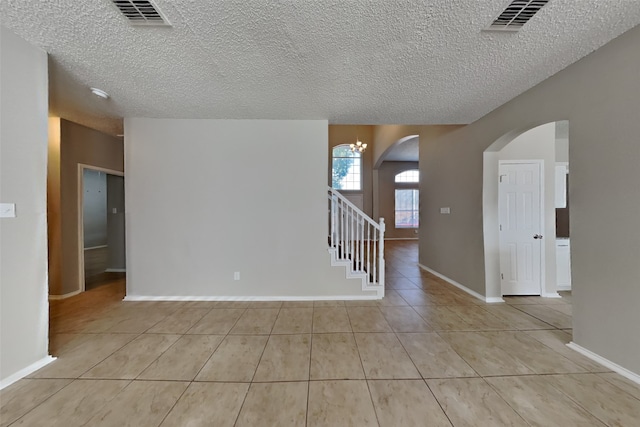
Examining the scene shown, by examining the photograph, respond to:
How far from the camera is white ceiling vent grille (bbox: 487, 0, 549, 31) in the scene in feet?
5.45

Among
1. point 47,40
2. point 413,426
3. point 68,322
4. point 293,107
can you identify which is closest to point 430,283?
point 413,426

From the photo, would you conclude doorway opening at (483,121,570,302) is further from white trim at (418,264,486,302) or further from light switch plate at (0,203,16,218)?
light switch plate at (0,203,16,218)

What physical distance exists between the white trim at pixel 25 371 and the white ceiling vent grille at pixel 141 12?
2.84 metres

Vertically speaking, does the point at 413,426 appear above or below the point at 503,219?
below

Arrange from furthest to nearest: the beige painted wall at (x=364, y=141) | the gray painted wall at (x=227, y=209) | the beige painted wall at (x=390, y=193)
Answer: the beige painted wall at (x=390, y=193), the beige painted wall at (x=364, y=141), the gray painted wall at (x=227, y=209)

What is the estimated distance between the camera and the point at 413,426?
5.00ft

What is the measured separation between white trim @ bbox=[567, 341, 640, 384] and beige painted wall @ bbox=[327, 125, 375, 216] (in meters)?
8.74

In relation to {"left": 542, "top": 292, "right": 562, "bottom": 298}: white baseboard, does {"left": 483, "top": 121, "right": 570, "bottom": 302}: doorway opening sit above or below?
above

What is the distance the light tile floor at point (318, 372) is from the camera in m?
1.62

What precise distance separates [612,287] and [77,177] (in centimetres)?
680

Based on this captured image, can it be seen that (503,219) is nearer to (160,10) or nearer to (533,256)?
(533,256)

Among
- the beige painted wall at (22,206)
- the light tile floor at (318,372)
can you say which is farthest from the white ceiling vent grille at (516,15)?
the beige painted wall at (22,206)

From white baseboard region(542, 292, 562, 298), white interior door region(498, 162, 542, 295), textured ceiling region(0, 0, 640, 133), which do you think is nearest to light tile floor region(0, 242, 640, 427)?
white baseboard region(542, 292, 562, 298)

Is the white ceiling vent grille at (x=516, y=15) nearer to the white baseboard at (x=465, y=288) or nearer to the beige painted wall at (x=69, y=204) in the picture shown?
the white baseboard at (x=465, y=288)
